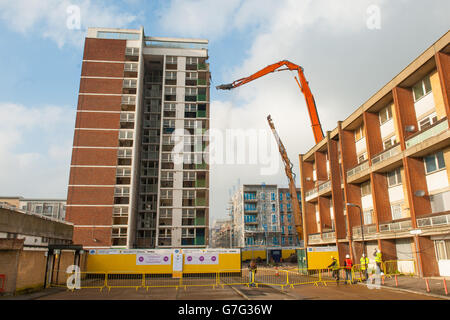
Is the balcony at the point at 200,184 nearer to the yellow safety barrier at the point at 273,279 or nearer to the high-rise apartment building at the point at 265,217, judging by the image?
the yellow safety barrier at the point at 273,279

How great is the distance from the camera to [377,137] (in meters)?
30.3

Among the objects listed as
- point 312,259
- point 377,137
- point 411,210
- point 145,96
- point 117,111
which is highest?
point 145,96

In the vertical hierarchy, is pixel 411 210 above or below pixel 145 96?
below

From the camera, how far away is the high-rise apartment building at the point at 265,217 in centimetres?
8594

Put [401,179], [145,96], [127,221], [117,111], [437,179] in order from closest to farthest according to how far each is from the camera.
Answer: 1. [437,179]
2. [401,179]
3. [127,221]
4. [117,111]
5. [145,96]

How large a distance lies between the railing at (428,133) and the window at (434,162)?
5.08 ft

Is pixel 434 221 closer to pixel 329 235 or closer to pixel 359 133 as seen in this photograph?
pixel 359 133

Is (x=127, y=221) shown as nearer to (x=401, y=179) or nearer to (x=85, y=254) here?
(x=85, y=254)

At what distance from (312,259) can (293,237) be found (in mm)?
57184

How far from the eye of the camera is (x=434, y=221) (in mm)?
22156

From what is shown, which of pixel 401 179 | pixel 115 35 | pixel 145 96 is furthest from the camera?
pixel 145 96

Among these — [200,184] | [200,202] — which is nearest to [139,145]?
[200,184]

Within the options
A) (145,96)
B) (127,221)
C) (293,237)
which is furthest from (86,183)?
(293,237)

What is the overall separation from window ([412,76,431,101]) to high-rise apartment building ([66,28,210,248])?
1442 inches
